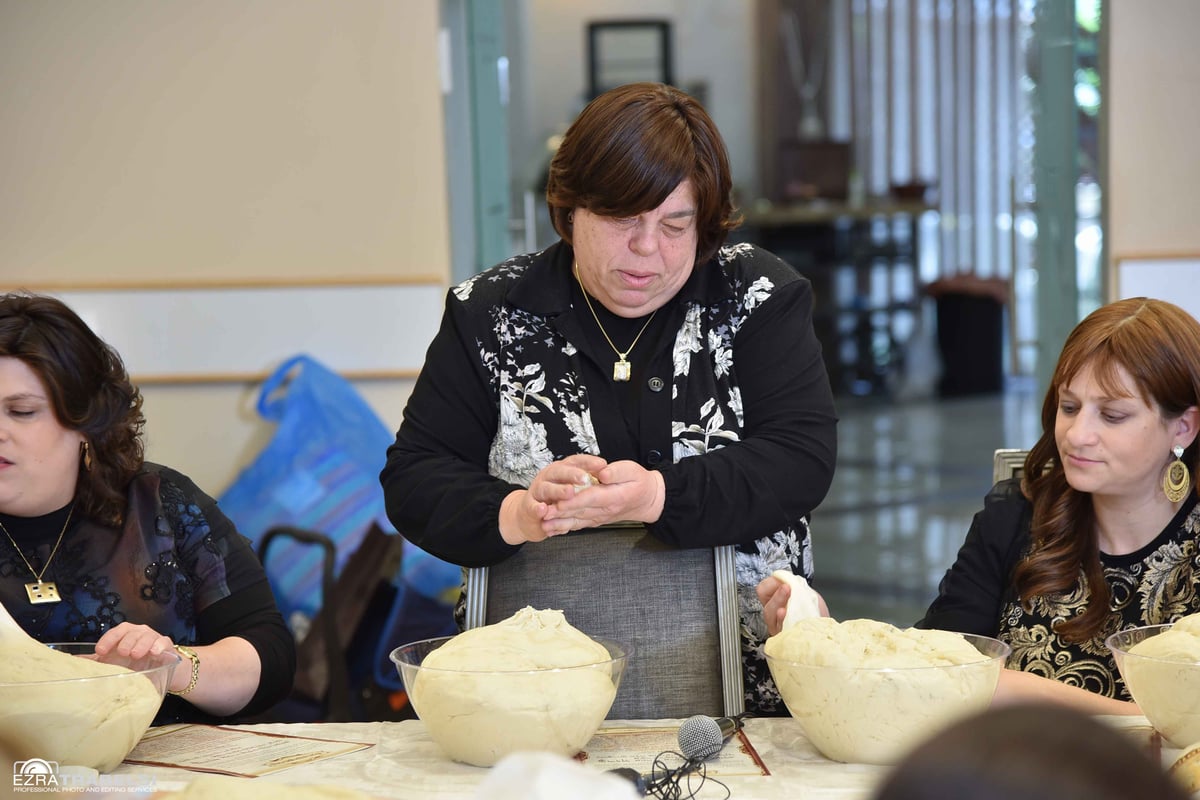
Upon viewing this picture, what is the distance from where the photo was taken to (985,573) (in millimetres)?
1819

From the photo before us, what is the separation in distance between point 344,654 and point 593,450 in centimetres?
156

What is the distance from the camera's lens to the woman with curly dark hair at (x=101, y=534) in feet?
5.68

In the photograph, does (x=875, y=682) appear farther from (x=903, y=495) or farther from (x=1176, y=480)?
(x=903, y=495)

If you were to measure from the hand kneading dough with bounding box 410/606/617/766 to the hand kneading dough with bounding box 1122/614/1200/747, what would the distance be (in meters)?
0.56

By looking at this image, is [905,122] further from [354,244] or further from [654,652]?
[654,652]

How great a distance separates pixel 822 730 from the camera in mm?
1300

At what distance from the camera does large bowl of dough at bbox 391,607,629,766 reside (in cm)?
126

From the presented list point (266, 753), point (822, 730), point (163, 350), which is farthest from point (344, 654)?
point (822, 730)

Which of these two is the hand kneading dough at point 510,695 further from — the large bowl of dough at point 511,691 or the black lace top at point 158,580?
the black lace top at point 158,580

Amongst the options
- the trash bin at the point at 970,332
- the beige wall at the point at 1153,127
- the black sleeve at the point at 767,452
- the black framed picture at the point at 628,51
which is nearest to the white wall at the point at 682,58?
the black framed picture at the point at 628,51

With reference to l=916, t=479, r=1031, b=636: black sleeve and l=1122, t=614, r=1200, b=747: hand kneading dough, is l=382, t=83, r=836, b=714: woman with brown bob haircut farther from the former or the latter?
l=1122, t=614, r=1200, b=747: hand kneading dough

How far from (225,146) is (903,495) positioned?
380 centimetres

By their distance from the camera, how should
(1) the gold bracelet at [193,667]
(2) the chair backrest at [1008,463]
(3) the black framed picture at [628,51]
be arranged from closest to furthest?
1. (1) the gold bracelet at [193,667]
2. (2) the chair backrest at [1008,463]
3. (3) the black framed picture at [628,51]

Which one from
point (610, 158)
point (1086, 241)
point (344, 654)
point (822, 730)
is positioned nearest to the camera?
point (822, 730)
